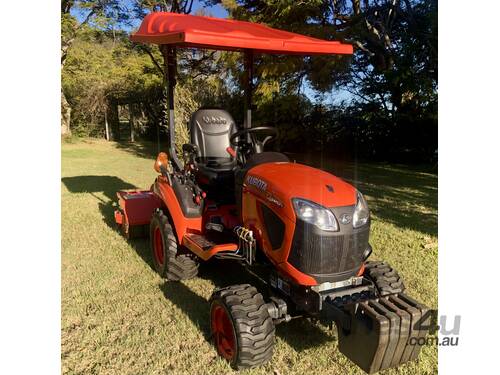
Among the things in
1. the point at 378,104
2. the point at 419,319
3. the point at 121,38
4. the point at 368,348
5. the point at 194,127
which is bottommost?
the point at 368,348

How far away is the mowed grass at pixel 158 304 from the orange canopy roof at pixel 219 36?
5.90 feet

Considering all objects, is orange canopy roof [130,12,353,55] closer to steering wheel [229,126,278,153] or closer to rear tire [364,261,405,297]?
steering wheel [229,126,278,153]

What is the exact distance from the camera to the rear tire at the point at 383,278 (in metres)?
2.55

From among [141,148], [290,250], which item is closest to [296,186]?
[290,250]

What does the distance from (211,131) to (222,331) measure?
1869 millimetres

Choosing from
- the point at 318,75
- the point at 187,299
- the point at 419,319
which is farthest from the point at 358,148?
the point at 419,319

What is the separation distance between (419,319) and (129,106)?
16.0 m

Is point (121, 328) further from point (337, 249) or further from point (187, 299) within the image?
point (337, 249)

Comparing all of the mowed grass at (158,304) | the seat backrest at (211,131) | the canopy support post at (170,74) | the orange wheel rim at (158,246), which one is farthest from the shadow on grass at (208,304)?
the canopy support post at (170,74)

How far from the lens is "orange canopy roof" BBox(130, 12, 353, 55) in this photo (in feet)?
8.27

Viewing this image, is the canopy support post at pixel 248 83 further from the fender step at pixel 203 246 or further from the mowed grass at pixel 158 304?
the mowed grass at pixel 158 304

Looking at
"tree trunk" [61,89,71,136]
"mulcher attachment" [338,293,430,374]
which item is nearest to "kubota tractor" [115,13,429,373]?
"mulcher attachment" [338,293,430,374]

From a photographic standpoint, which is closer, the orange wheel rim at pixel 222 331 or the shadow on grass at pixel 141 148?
the orange wheel rim at pixel 222 331

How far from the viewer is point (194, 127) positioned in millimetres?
3795
